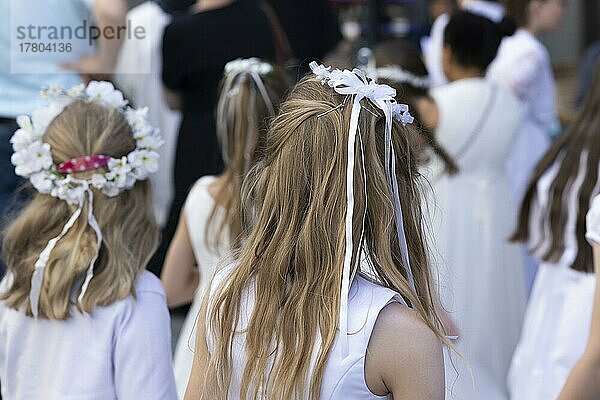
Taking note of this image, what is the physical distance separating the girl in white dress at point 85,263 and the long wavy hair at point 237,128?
681 millimetres

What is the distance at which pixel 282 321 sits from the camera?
2105mm

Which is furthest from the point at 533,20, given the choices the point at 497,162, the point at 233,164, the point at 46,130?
the point at 46,130

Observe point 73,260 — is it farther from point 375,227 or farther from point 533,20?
point 533,20

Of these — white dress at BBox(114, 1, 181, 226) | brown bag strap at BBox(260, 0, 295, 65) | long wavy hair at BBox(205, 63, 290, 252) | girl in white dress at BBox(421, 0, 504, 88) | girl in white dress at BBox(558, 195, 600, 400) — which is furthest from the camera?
girl in white dress at BBox(421, 0, 504, 88)

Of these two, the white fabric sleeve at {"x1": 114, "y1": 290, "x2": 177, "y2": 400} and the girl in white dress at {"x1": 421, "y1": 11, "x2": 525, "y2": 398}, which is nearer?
the white fabric sleeve at {"x1": 114, "y1": 290, "x2": 177, "y2": 400}

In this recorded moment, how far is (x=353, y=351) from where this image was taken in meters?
2.04

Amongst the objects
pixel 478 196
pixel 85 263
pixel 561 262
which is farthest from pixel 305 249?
pixel 478 196

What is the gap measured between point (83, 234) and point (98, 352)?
31 centimetres

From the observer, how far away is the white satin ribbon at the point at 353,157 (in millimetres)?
2062

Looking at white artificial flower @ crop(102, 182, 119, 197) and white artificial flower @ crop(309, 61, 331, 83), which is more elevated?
white artificial flower @ crop(309, 61, 331, 83)

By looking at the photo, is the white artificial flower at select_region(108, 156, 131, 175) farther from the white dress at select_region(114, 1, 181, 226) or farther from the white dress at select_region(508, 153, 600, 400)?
the white dress at select_region(508, 153, 600, 400)

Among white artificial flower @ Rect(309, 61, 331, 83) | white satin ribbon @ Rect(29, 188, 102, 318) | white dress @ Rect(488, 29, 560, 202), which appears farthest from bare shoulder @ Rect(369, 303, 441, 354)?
white dress @ Rect(488, 29, 560, 202)

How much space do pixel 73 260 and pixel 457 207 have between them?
269cm

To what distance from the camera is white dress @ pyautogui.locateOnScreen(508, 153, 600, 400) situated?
3805mm
